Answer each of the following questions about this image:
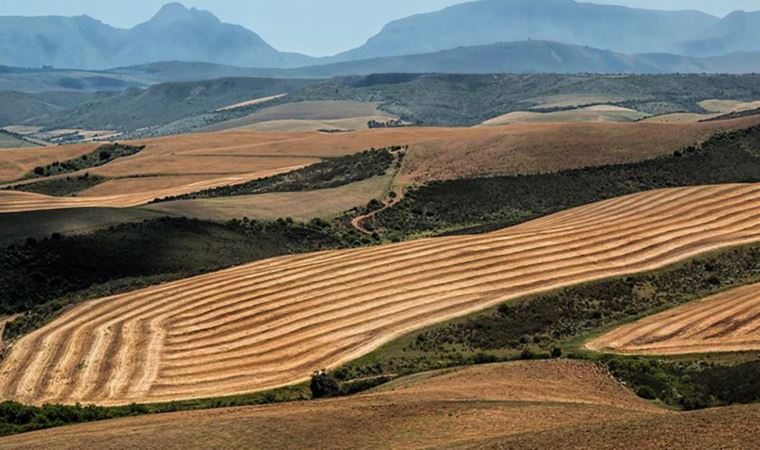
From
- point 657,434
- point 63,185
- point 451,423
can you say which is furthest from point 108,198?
point 657,434

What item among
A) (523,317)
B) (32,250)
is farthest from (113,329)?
(523,317)

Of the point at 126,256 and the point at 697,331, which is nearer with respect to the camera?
the point at 697,331

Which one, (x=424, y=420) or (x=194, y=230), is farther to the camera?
(x=194, y=230)

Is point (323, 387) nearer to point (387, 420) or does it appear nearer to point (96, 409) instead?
point (96, 409)

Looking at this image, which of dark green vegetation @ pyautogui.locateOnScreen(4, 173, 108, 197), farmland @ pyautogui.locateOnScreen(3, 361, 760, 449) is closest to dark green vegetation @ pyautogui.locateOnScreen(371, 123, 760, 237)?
dark green vegetation @ pyautogui.locateOnScreen(4, 173, 108, 197)

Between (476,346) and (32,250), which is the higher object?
(32,250)

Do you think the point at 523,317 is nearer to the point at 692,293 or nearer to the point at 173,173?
the point at 692,293
